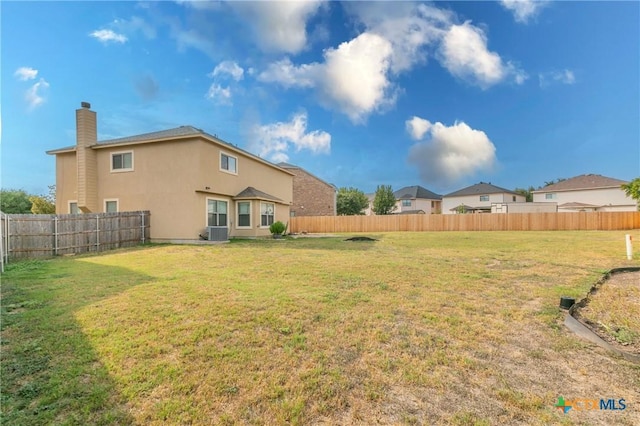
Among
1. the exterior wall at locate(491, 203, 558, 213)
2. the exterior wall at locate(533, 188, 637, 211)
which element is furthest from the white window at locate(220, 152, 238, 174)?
the exterior wall at locate(533, 188, 637, 211)

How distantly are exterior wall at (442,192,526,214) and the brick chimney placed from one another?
44.7 metres

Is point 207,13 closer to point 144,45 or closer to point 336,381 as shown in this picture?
point 144,45

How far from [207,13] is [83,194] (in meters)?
10.9

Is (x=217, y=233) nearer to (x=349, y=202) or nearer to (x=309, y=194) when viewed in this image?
(x=309, y=194)

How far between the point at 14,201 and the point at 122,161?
90.6 feet

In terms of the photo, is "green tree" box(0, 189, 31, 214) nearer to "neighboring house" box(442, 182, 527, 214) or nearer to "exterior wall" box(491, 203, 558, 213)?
"neighboring house" box(442, 182, 527, 214)

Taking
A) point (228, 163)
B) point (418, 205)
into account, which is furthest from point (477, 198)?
point (228, 163)

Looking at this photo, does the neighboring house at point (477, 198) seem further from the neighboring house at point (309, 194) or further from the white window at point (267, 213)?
the white window at point (267, 213)

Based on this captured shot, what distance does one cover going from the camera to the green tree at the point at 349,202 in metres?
45.2

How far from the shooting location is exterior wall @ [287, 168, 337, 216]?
110 feet

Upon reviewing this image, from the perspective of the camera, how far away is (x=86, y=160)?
51.5 feet

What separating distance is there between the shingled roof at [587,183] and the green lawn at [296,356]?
43.8m

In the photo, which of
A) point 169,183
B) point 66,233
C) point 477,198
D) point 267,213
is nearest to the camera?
point 66,233

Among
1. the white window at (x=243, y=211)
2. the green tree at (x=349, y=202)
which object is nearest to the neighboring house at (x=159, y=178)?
the white window at (x=243, y=211)
